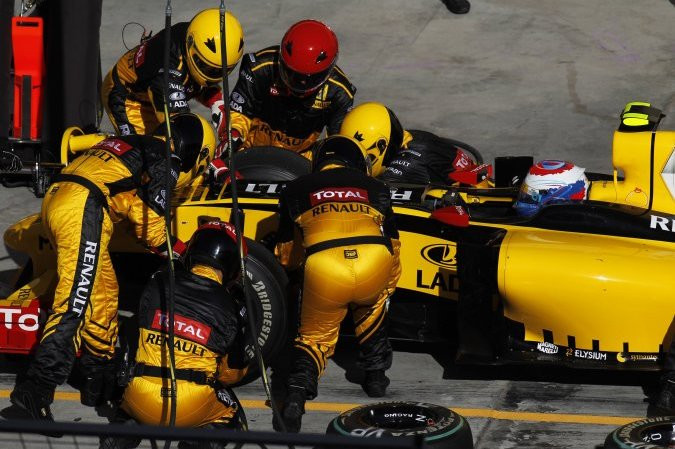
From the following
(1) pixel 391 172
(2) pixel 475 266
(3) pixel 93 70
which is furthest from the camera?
(3) pixel 93 70

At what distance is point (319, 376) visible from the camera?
7852 millimetres

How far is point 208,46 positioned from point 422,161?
1.77 m

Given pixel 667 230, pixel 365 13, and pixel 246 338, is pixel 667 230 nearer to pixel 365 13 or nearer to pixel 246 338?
pixel 246 338

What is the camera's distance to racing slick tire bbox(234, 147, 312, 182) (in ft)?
29.1

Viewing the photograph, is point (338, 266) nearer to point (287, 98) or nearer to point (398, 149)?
point (398, 149)

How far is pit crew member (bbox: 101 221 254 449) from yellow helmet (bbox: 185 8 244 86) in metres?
2.61

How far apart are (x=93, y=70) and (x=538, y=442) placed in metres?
6.23

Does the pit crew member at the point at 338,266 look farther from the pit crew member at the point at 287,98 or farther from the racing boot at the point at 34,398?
the pit crew member at the point at 287,98

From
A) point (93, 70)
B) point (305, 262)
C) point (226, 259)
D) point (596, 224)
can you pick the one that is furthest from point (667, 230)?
point (93, 70)

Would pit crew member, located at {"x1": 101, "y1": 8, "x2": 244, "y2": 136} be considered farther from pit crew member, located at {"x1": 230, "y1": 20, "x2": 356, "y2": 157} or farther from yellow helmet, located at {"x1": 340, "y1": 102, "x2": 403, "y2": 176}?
yellow helmet, located at {"x1": 340, "y1": 102, "x2": 403, "y2": 176}

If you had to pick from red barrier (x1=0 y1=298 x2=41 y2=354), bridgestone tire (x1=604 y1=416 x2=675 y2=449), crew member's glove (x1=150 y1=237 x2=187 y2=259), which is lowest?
red barrier (x1=0 y1=298 x2=41 y2=354)

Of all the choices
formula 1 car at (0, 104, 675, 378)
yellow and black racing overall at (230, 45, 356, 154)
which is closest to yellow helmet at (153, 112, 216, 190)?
formula 1 car at (0, 104, 675, 378)

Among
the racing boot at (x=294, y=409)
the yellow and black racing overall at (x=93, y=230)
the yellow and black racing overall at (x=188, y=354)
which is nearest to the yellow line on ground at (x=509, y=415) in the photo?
the racing boot at (x=294, y=409)

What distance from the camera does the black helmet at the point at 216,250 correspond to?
7.24 m
